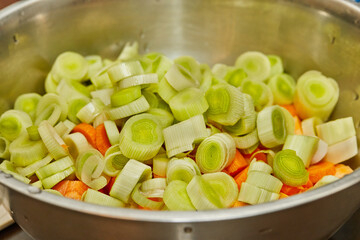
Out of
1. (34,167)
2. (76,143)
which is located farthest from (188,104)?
(34,167)

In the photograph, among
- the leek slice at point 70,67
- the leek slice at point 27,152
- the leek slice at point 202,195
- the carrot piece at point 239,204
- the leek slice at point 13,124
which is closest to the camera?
the leek slice at point 202,195

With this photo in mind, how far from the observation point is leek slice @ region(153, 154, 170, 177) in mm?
1074

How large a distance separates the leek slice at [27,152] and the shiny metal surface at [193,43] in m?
0.19

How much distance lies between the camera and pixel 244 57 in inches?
55.2

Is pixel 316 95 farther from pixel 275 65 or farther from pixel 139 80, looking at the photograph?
pixel 139 80

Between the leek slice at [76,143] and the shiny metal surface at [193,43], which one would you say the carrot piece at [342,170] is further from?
the leek slice at [76,143]

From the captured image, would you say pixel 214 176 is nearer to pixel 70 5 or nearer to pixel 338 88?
pixel 338 88

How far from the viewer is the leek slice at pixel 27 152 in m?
1.09

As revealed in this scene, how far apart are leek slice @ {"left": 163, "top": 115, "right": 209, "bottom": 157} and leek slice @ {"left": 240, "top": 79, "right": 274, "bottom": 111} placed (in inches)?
9.7

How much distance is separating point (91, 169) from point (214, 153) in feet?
0.96


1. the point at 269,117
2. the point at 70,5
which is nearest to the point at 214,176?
the point at 269,117

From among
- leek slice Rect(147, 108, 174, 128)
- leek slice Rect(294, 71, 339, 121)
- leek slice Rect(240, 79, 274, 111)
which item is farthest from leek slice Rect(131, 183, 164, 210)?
leek slice Rect(294, 71, 339, 121)

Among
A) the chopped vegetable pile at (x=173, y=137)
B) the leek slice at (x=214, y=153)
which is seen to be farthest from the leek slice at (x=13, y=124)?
the leek slice at (x=214, y=153)

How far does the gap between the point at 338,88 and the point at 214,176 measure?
1.65 feet
